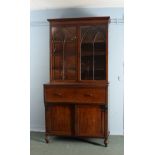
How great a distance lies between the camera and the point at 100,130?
363cm

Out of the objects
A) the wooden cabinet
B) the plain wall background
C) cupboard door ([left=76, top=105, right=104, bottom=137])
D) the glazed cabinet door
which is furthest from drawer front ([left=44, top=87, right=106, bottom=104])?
the plain wall background

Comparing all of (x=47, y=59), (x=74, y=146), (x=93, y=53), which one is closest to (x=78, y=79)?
(x=93, y=53)

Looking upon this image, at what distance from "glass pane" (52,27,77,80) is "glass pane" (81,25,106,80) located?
164 millimetres

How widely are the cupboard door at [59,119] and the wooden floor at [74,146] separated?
199 millimetres

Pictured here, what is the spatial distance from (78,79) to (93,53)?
49 cm

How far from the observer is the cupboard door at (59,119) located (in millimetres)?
3732

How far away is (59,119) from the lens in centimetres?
376

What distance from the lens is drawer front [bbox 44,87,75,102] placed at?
12.1 feet

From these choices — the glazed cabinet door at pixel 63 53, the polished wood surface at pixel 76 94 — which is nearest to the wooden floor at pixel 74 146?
the polished wood surface at pixel 76 94

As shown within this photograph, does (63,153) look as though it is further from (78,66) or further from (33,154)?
(78,66)

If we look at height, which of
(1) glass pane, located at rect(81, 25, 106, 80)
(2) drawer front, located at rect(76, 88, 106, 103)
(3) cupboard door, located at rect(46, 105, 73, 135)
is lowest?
(3) cupboard door, located at rect(46, 105, 73, 135)

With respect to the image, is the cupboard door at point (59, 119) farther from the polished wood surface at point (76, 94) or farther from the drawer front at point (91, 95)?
the drawer front at point (91, 95)

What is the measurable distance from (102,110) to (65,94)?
2.03 feet

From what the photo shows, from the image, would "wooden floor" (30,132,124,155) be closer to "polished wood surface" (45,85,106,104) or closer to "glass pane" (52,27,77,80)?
"polished wood surface" (45,85,106,104)
